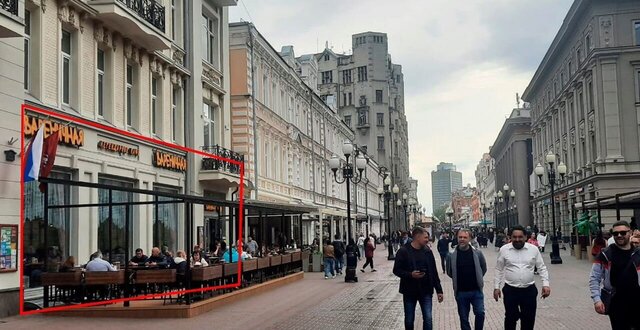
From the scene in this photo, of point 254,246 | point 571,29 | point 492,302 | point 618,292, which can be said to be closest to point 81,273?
point 492,302

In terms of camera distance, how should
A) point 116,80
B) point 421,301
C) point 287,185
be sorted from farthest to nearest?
point 287,185
point 116,80
point 421,301

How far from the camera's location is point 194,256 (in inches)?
713

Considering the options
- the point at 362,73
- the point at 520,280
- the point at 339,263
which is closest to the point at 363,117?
the point at 362,73

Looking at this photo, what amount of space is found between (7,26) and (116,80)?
6880mm

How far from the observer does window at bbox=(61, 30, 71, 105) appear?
59.1 ft

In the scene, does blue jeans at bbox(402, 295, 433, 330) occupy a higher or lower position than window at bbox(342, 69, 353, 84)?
lower

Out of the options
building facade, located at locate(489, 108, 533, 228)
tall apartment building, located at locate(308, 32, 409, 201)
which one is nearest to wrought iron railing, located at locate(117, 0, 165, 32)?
building facade, located at locate(489, 108, 533, 228)

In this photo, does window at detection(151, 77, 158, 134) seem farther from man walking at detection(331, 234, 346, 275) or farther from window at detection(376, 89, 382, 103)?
window at detection(376, 89, 382, 103)

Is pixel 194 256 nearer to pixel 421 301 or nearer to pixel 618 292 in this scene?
pixel 421 301

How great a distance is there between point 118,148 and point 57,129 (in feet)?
11.3

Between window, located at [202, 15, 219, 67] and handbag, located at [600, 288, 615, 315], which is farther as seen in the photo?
window, located at [202, 15, 219, 67]

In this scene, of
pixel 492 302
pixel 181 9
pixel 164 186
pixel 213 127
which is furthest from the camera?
pixel 213 127

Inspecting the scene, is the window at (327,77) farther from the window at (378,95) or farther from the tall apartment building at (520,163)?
the tall apartment building at (520,163)

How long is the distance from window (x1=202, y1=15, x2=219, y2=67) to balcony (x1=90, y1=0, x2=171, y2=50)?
5527mm
